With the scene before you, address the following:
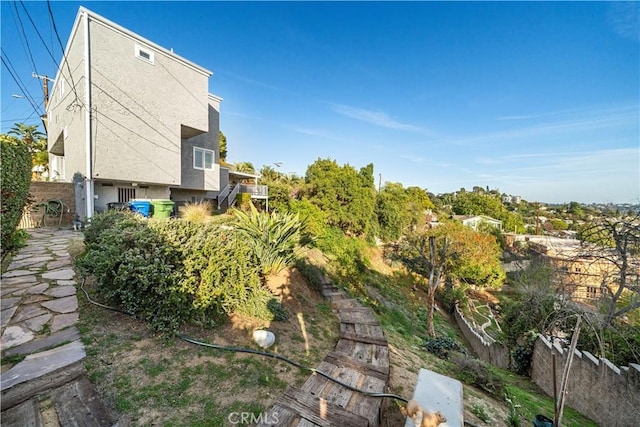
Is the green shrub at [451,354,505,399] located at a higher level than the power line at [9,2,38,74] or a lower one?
lower

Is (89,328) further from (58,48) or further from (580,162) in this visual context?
(580,162)

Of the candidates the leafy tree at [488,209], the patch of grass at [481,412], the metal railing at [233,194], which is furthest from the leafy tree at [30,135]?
the leafy tree at [488,209]

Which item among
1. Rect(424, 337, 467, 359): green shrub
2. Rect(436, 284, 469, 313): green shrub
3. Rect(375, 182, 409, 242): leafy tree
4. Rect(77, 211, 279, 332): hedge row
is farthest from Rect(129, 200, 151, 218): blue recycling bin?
Rect(436, 284, 469, 313): green shrub

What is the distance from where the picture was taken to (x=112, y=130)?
9922 millimetres

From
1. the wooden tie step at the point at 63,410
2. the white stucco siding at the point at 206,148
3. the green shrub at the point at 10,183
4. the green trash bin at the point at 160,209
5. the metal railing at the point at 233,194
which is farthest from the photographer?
the metal railing at the point at 233,194

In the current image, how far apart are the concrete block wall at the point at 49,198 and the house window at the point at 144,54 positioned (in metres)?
6.15

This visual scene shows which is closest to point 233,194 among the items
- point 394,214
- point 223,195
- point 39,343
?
point 223,195

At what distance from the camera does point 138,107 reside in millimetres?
10609

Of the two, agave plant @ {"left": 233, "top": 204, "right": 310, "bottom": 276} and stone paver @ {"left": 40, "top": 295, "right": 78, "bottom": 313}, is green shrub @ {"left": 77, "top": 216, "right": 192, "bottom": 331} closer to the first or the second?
stone paver @ {"left": 40, "top": 295, "right": 78, "bottom": 313}

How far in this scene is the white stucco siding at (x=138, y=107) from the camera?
9.59 m

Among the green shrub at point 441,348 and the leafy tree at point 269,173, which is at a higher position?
the leafy tree at point 269,173

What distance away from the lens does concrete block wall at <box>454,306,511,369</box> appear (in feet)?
24.6
